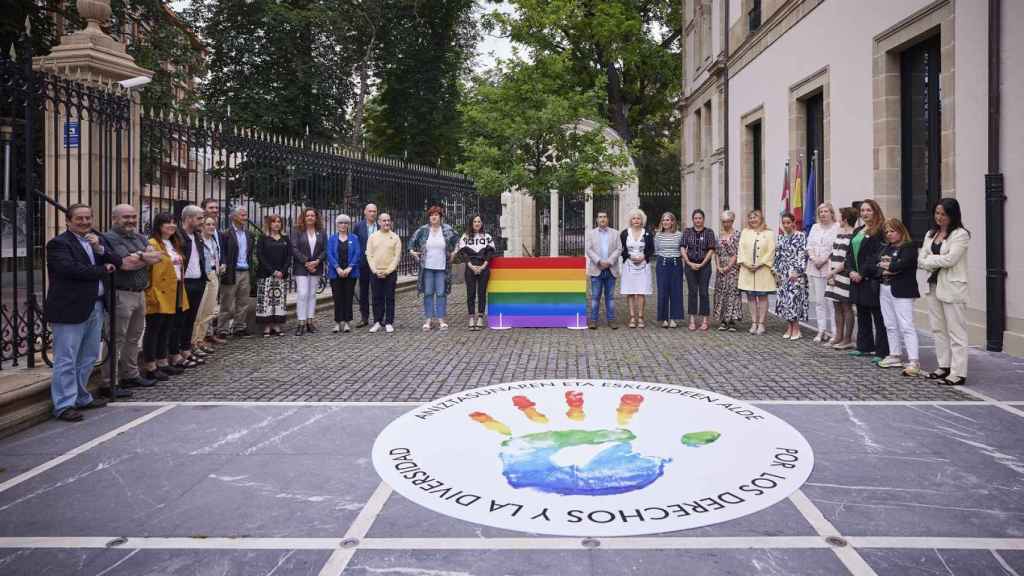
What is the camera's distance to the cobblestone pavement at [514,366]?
21.7 feet

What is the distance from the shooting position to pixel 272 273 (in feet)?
33.4

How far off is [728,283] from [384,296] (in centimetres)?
525

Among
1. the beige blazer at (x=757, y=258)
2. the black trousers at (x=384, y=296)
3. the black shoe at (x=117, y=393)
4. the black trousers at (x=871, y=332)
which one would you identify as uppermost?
the beige blazer at (x=757, y=258)

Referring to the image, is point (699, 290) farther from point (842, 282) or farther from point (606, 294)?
point (842, 282)

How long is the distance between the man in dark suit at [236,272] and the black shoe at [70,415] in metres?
3.87

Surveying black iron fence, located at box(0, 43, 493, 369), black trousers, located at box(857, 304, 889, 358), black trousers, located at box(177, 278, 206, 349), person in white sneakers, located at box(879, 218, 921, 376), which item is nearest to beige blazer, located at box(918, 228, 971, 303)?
person in white sneakers, located at box(879, 218, 921, 376)

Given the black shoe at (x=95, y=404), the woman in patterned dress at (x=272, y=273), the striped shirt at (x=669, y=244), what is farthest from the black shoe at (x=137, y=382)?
the striped shirt at (x=669, y=244)

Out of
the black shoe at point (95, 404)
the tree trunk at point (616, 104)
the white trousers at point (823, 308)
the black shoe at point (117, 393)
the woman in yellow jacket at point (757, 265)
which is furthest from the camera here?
the tree trunk at point (616, 104)

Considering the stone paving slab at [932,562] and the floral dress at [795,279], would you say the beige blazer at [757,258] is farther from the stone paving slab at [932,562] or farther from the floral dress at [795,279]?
the stone paving slab at [932,562]

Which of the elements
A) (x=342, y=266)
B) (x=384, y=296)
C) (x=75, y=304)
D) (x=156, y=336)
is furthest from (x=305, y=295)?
(x=75, y=304)

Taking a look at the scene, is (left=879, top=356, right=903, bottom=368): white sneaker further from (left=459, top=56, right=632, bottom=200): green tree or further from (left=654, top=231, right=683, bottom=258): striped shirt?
(left=459, top=56, right=632, bottom=200): green tree

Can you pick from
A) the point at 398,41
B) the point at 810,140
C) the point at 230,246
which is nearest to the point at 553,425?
the point at 230,246

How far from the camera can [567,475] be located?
4250mm

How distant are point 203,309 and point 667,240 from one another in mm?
6728
